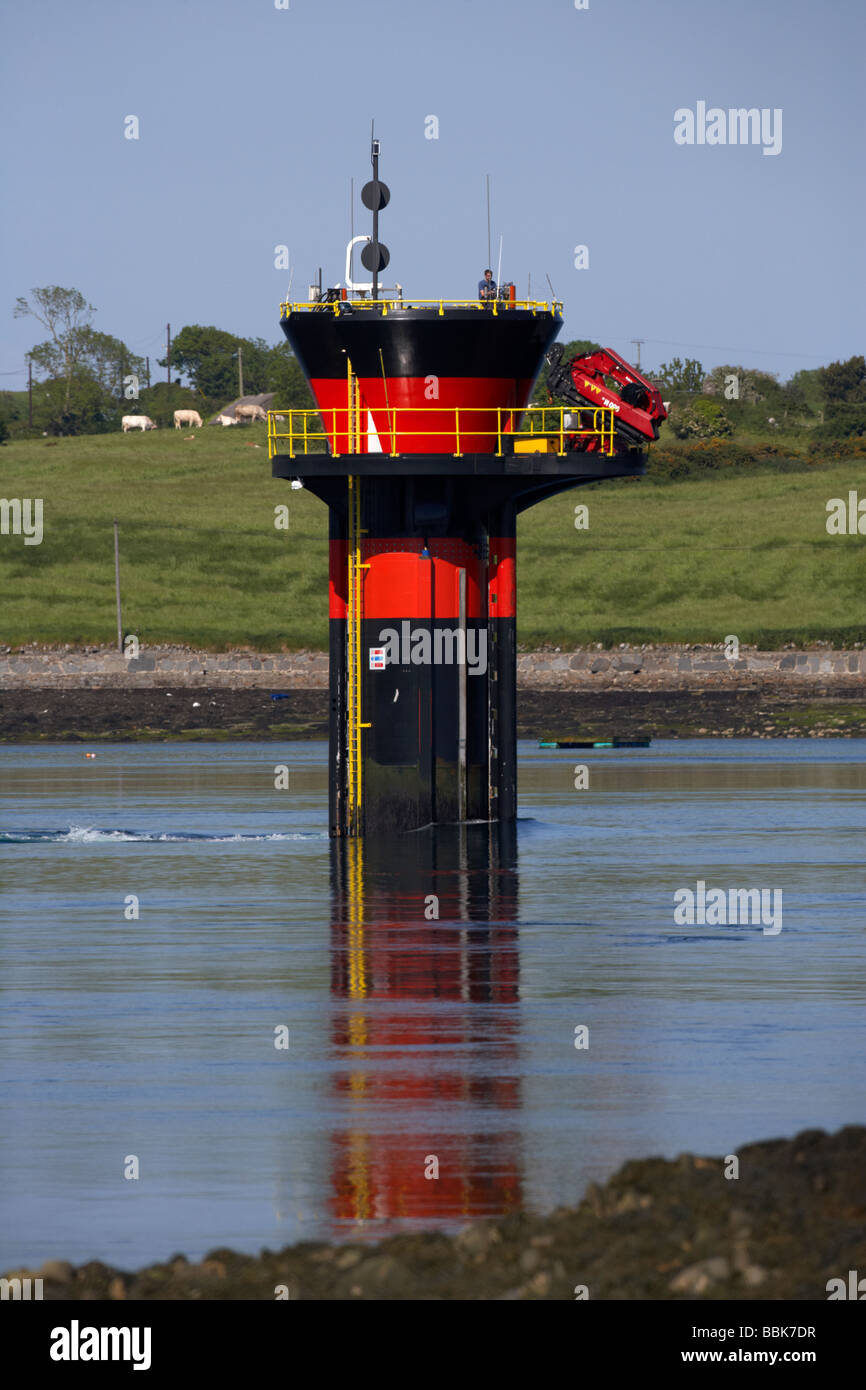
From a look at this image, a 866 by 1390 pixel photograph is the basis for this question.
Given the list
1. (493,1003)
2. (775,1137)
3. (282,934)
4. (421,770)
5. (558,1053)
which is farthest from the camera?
(421,770)

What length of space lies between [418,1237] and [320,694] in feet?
269

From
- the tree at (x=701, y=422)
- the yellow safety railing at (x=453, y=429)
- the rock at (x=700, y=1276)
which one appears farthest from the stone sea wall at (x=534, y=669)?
the rock at (x=700, y=1276)

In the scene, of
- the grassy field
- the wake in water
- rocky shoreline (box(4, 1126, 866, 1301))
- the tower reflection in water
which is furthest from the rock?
the grassy field

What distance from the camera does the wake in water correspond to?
38.7 metres

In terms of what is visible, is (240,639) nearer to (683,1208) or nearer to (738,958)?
(738,958)

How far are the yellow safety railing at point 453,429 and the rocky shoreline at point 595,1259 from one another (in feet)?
81.7

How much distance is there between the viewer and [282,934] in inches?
1009

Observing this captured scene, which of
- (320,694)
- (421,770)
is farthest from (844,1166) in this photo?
(320,694)

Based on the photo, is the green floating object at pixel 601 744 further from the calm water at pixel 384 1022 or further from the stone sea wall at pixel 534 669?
the calm water at pixel 384 1022

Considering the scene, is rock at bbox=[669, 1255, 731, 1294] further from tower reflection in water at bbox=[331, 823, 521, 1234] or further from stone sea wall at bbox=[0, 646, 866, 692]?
stone sea wall at bbox=[0, 646, 866, 692]

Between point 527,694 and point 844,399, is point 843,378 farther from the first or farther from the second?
point 527,694

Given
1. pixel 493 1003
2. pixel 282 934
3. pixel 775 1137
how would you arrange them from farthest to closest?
pixel 282 934 → pixel 493 1003 → pixel 775 1137

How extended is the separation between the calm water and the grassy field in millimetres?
64655
